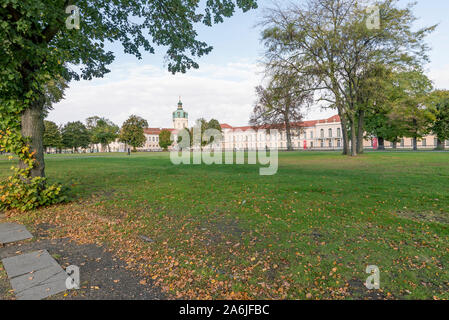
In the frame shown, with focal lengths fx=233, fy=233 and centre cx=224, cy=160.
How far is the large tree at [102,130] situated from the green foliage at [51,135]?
11117mm

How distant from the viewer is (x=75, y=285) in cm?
303

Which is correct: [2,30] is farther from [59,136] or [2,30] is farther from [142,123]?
[59,136]

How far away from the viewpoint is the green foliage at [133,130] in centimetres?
7150

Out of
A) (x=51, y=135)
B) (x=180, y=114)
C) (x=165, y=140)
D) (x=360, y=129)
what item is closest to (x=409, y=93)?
(x=360, y=129)

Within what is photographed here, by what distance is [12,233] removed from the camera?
482cm

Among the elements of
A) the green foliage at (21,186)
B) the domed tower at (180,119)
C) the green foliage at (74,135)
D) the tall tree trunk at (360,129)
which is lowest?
the green foliage at (21,186)

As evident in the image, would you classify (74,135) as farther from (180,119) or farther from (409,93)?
(409,93)

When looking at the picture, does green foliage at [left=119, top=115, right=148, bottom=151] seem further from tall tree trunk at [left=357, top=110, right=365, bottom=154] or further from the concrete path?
the concrete path

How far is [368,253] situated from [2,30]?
853cm

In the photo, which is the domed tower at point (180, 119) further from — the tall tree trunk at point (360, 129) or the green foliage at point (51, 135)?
the tall tree trunk at point (360, 129)

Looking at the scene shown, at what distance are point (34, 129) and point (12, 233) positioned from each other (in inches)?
129

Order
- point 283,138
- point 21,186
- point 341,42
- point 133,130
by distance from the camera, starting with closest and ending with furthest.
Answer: point 21,186, point 341,42, point 133,130, point 283,138

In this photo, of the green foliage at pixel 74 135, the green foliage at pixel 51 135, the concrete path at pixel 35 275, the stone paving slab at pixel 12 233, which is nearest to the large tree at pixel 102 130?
the green foliage at pixel 74 135
